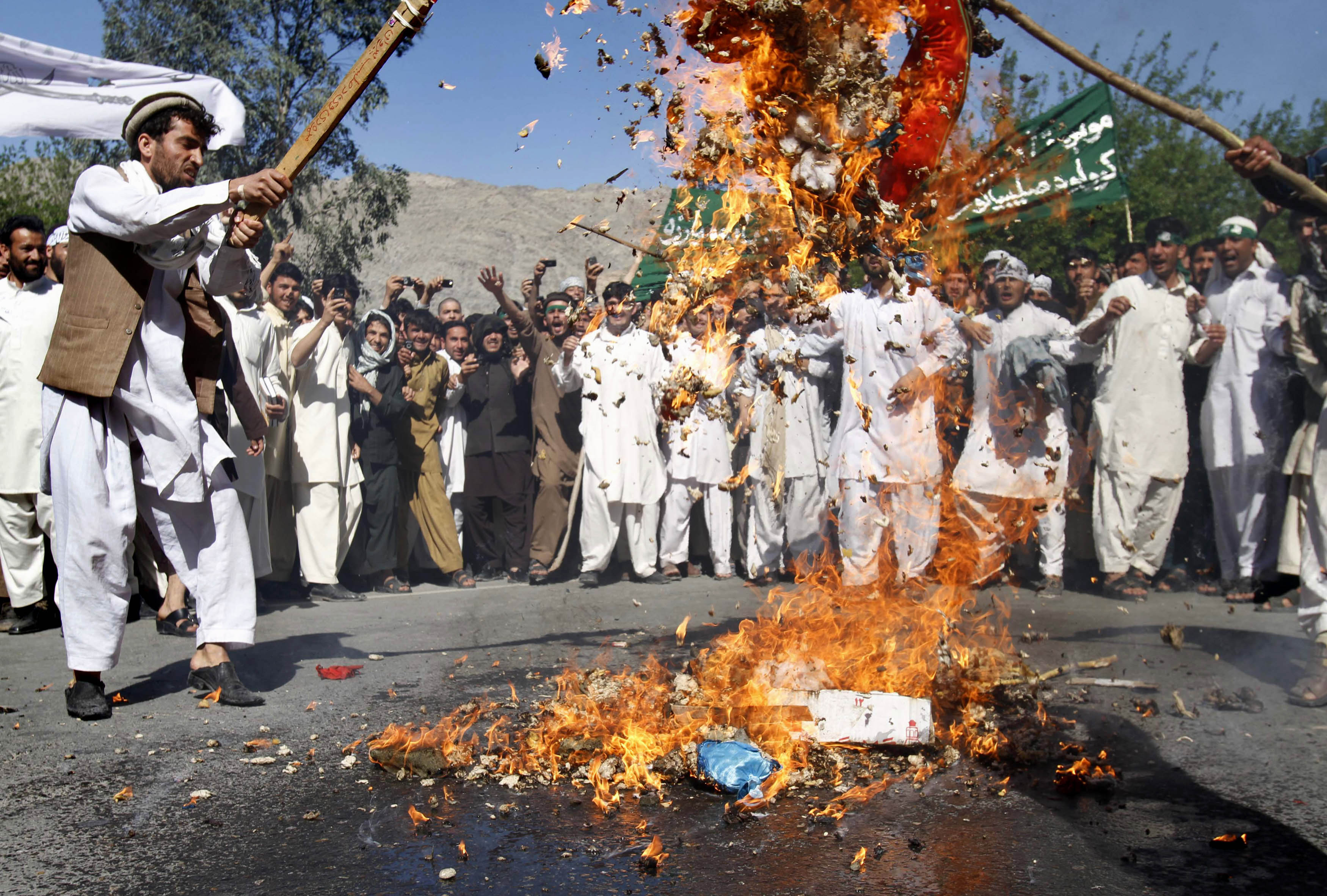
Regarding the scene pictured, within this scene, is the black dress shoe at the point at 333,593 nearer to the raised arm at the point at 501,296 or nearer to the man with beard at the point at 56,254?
the raised arm at the point at 501,296

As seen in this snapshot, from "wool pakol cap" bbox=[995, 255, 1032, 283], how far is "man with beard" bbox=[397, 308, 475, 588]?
189 inches

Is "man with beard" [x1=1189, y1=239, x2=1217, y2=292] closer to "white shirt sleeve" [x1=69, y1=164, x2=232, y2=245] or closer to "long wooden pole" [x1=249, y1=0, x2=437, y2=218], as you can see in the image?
"long wooden pole" [x1=249, y1=0, x2=437, y2=218]

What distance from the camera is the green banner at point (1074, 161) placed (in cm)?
1002

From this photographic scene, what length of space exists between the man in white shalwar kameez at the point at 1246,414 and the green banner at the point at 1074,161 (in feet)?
6.66

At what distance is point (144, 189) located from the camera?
13.9 feet

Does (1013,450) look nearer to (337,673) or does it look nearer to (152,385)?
(337,673)

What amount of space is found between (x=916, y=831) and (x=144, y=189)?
12.5ft

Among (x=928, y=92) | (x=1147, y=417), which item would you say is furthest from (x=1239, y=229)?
(x=928, y=92)

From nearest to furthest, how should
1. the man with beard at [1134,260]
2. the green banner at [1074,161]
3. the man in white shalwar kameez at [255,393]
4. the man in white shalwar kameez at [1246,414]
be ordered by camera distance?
the man in white shalwar kameez at [255,393] < the man in white shalwar kameez at [1246,414] < the man with beard at [1134,260] < the green banner at [1074,161]

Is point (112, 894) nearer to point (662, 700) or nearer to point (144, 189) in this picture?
point (662, 700)

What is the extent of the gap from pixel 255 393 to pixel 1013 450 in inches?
232

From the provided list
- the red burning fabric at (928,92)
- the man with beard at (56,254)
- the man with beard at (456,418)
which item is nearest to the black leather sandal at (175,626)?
the man with beard at (56,254)

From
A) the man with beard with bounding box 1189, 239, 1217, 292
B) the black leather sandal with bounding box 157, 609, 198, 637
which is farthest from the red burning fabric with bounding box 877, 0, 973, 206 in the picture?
the black leather sandal with bounding box 157, 609, 198, 637

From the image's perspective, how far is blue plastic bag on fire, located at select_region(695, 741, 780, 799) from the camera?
3.49 meters
